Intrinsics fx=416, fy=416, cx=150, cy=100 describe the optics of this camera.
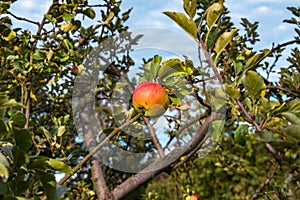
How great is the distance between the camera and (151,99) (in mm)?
892

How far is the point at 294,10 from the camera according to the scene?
1569mm

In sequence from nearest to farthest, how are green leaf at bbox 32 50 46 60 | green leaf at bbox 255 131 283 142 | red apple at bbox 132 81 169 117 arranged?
green leaf at bbox 255 131 283 142
red apple at bbox 132 81 169 117
green leaf at bbox 32 50 46 60

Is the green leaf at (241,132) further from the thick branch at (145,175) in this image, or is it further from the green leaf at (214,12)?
the thick branch at (145,175)

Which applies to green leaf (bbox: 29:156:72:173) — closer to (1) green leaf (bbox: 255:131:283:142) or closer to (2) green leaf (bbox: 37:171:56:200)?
(2) green leaf (bbox: 37:171:56:200)

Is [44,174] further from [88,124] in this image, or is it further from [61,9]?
[88,124]

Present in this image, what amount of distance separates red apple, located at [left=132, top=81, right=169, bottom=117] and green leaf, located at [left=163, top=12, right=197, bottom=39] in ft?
0.56

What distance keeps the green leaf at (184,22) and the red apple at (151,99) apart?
17 centimetres

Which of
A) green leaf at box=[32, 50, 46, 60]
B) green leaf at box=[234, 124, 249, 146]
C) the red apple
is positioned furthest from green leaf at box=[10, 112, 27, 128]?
green leaf at box=[32, 50, 46, 60]

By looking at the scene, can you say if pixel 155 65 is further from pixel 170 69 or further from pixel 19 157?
pixel 19 157

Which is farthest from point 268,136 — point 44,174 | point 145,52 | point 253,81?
point 145,52

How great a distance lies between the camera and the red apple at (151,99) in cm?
90

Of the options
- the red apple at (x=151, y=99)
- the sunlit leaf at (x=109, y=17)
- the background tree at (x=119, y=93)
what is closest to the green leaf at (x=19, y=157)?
the background tree at (x=119, y=93)

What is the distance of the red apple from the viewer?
0.90 meters

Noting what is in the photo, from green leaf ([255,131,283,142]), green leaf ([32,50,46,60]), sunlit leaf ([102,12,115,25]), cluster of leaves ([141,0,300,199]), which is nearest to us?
green leaf ([255,131,283,142])
